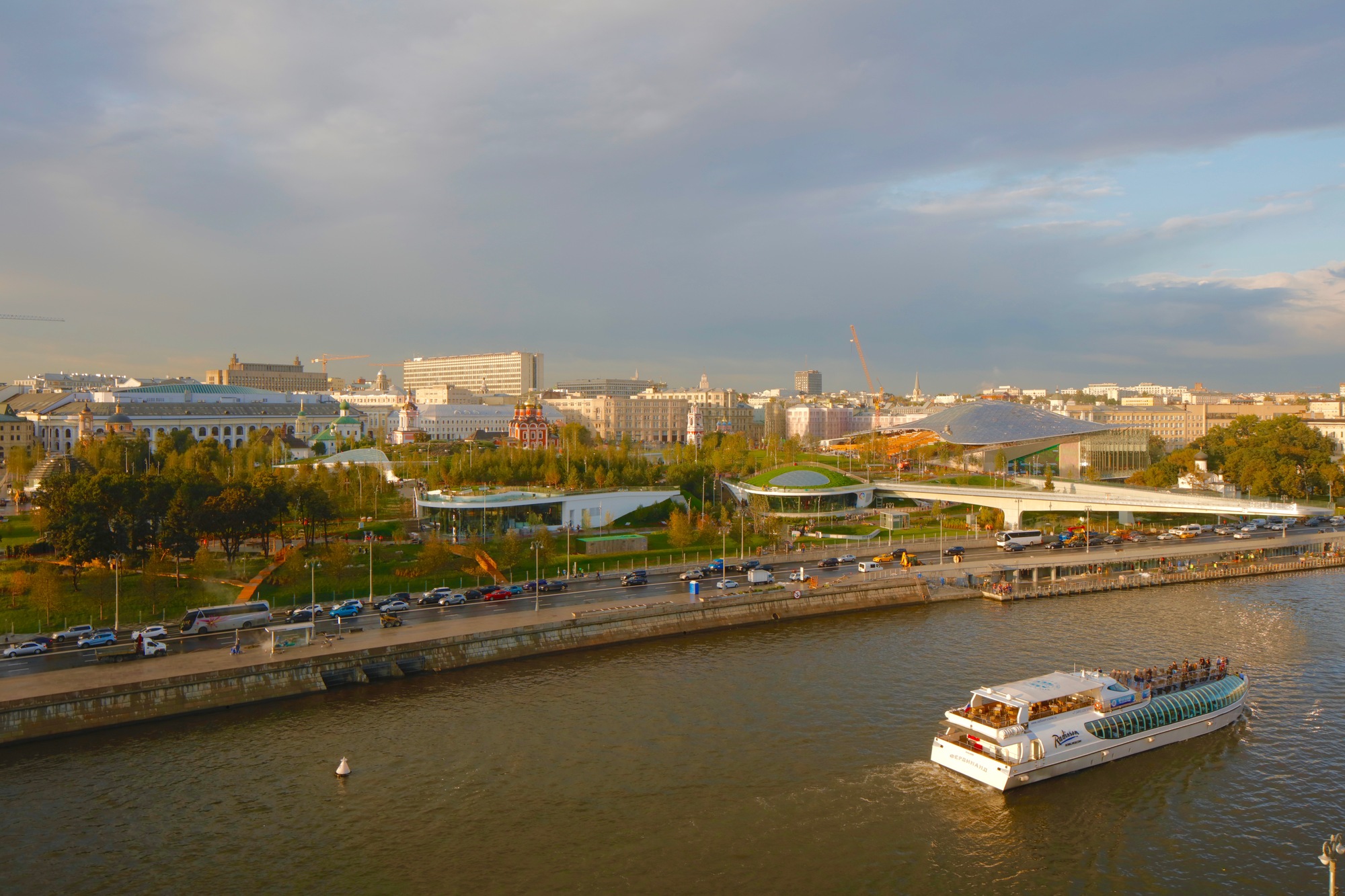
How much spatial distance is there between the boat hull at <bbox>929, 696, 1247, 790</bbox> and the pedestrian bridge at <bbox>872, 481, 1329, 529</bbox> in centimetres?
2976

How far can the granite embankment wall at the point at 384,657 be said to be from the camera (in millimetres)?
20516

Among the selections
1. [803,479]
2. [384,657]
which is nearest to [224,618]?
[384,657]

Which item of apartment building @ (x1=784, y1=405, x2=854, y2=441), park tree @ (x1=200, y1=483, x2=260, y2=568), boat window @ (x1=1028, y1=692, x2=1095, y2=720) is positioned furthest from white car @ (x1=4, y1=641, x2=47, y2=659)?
apartment building @ (x1=784, y1=405, x2=854, y2=441)

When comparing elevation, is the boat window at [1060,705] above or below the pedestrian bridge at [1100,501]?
below

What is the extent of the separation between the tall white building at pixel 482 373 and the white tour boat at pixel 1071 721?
15992cm

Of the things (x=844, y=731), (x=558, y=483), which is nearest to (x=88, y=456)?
(x=558, y=483)

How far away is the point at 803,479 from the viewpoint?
5719 cm

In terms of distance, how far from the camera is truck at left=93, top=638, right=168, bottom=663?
23422 millimetres

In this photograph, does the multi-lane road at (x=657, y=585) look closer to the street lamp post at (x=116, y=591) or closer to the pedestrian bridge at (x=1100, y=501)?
the street lamp post at (x=116, y=591)

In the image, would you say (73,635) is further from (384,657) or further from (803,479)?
(803,479)

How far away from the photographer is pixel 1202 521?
56.1 metres

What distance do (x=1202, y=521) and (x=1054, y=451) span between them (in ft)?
85.1

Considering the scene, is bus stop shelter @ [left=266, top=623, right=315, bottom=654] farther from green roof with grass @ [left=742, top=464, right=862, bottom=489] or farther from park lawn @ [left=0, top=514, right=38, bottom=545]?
green roof with grass @ [left=742, top=464, right=862, bottom=489]

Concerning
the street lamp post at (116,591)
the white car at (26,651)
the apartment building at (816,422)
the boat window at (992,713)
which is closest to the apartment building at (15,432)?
the street lamp post at (116,591)
